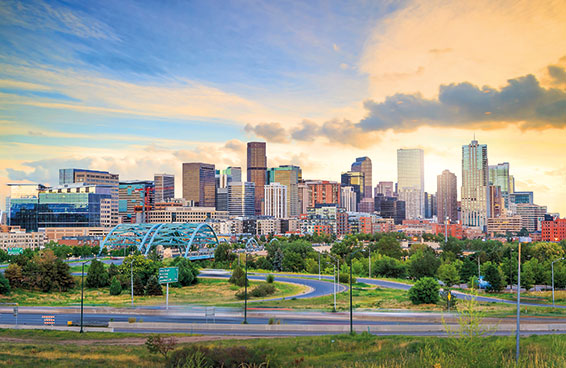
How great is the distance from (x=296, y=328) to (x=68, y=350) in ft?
55.8

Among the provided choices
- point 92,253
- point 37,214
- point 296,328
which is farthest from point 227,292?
point 37,214

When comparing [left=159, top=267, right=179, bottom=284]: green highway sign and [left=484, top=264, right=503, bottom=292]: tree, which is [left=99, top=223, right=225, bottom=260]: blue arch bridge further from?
[left=484, top=264, right=503, bottom=292]: tree

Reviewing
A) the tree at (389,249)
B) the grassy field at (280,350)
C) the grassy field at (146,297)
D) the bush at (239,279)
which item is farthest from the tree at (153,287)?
the tree at (389,249)

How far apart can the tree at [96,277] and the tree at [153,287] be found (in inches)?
431

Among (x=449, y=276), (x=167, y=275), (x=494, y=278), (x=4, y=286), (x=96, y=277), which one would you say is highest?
(x=167, y=275)

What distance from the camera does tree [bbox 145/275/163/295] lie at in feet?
223

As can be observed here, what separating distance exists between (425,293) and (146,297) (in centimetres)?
3753

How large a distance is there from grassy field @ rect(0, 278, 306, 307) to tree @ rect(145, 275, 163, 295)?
164 cm

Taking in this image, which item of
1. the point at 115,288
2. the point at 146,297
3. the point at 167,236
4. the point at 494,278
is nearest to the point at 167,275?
the point at 146,297

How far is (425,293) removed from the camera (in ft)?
176

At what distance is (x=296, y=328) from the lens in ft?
127

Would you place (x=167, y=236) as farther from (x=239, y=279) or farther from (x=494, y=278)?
(x=494, y=278)

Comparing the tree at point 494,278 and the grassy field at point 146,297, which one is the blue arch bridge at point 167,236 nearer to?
the grassy field at point 146,297

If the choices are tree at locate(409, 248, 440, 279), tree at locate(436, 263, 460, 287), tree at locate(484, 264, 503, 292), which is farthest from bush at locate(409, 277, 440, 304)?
tree at locate(409, 248, 440, 279)
